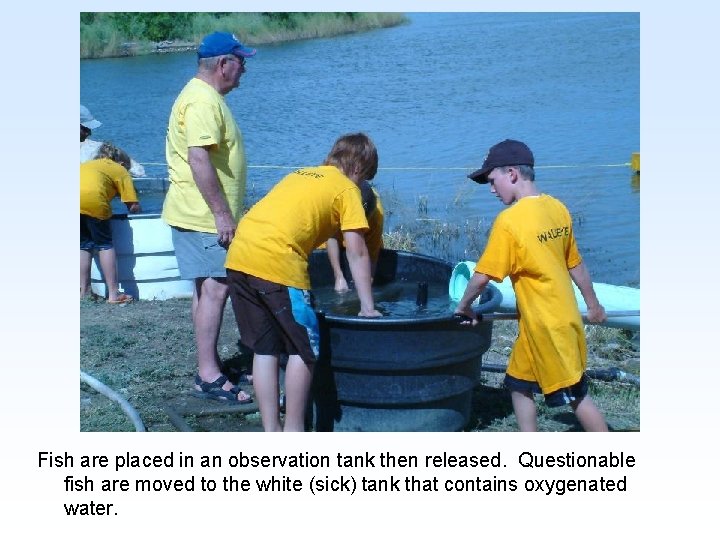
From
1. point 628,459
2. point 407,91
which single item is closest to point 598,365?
point 628,459

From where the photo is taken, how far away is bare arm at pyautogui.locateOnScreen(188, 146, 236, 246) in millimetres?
5215

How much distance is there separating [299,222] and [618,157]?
426 inches

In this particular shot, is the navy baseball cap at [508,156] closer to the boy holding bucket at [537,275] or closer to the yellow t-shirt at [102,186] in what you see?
the boy holding bucket at [537,275]

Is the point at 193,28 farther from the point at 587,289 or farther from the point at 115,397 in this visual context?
the point at 587,289

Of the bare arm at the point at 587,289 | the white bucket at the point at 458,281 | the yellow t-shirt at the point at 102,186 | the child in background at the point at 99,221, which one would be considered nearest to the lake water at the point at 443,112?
the yellow t-shirt at the point at 102,186

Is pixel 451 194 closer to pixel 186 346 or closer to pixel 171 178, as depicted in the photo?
pixel 186 346

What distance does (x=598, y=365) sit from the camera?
7.01 metres

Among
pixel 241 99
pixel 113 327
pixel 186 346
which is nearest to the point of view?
→ pixel 186 346

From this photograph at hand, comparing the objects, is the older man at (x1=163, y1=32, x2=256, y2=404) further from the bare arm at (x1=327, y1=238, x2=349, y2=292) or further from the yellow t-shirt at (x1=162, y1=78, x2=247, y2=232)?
the bare arm at (x1=327, y1=238, x2=349, y2=292)

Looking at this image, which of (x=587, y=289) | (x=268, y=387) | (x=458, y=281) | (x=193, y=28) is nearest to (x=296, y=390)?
(x=268, y=387)

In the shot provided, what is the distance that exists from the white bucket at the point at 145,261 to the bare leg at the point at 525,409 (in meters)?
3.92

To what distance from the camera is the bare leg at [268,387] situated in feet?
15.3

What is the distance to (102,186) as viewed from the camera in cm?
778

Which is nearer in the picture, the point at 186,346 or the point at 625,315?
the point at 625,315
